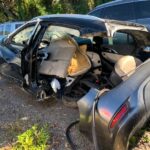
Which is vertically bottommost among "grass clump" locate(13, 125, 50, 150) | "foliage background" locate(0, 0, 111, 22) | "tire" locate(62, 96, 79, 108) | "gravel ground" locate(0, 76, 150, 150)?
"foliage background" locate(0, 0, 111, 22)

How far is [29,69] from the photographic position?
580 centimetres

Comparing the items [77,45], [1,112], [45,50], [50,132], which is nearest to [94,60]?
[77,45]

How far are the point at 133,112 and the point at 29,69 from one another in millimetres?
2729

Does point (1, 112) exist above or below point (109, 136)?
below

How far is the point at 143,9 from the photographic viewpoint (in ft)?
32.3

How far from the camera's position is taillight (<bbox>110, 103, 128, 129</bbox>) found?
3414 mm

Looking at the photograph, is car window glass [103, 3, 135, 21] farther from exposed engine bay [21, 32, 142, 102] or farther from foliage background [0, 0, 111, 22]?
foliage background [0, 0, 111, 22]

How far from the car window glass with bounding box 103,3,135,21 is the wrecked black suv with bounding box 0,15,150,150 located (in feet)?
13.5

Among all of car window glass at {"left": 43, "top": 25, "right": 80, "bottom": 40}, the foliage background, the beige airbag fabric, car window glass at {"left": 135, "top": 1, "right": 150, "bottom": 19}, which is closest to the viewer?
the beige airbag fabric

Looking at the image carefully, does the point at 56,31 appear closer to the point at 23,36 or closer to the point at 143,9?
the point at 23,36

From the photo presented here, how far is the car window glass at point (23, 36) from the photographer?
629 cm

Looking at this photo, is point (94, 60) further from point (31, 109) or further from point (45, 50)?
point (31, 109)

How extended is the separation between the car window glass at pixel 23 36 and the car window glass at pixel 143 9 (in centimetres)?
408

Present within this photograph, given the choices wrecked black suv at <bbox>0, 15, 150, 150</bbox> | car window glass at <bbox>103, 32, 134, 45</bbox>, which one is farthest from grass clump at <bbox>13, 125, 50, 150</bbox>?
car window glass at <bbox>103, 32, 134, 45</bbox>
